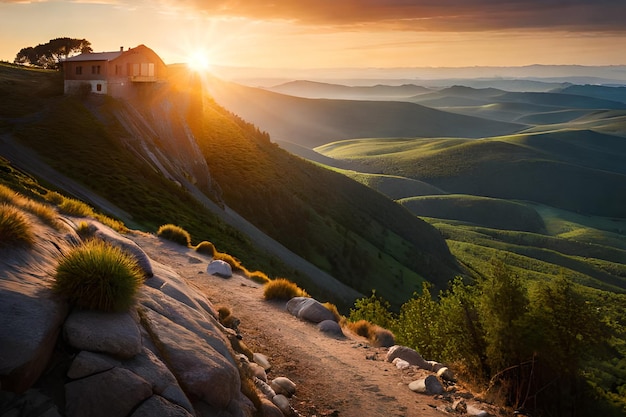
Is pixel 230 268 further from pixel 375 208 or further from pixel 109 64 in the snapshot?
pixel 375 208

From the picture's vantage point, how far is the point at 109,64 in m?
84.4

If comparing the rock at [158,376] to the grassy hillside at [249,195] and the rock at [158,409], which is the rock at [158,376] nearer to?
the rock at [158,409]

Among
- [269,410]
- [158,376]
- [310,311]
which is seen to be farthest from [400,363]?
[158,376]

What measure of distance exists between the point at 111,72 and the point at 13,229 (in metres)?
83.9

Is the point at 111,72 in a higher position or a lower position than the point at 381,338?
higher

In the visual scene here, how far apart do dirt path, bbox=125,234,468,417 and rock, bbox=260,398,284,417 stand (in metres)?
1.58

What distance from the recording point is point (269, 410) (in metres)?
12.3

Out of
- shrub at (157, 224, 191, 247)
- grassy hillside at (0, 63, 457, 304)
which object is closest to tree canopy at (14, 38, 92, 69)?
grassy hillside at (0, 63, 457, 304)

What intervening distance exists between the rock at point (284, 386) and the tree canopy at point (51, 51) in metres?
149

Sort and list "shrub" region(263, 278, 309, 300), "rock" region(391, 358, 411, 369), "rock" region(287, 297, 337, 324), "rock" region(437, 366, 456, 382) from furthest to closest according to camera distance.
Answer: "shrub" region(263, 278, 309, 300) < "rock" region(287, 297, 337, 324) < "rock" region(391, 358, 411, 369) < "rock" region(437, 366, 456, 382)

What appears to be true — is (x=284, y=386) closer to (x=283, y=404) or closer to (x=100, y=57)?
(x=283, y=404)

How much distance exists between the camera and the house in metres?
85.1

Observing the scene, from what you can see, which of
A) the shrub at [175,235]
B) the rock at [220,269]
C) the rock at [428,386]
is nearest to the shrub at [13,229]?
the rock at [428,386]

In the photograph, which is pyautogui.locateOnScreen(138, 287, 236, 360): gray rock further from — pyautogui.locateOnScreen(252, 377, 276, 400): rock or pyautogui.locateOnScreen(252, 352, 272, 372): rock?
pyautogui.locateOnScreen(252, 352, 272, 372): rock
